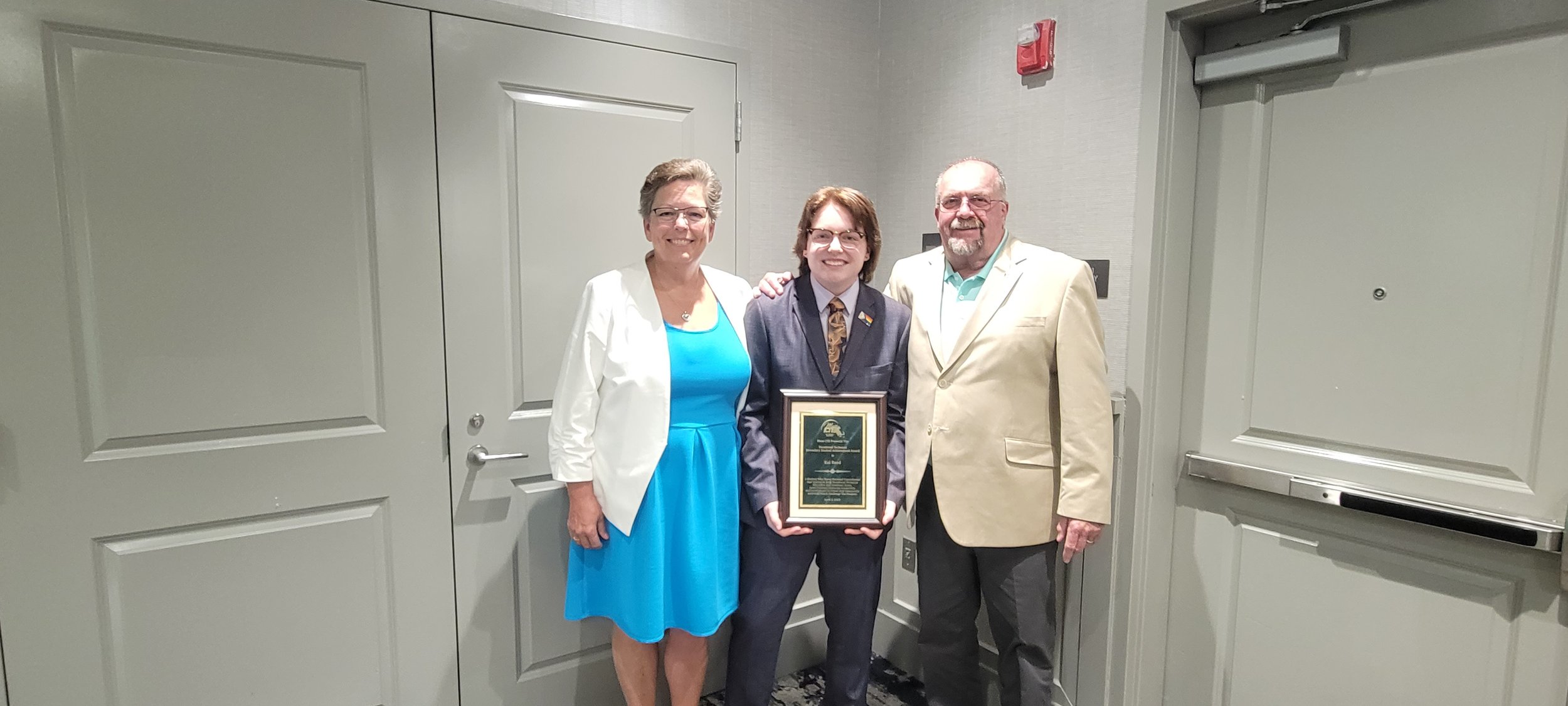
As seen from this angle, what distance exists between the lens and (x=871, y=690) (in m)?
2.38

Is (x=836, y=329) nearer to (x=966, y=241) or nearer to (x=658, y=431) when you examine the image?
(x=966, y=241)

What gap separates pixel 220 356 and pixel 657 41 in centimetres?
128

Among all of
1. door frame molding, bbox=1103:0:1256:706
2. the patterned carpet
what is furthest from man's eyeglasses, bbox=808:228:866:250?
the patterned carpet

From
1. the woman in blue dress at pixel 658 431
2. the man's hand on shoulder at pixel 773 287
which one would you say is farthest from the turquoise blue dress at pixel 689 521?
the man's hand on shoulder at pixel 773 287

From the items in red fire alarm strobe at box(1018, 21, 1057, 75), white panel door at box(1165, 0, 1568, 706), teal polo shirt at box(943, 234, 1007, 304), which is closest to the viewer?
white panel door at box(1165, 0, 1568, 706)

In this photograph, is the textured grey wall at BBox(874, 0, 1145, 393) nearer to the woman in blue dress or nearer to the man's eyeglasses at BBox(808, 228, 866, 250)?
the man's eyeglasses at BBox(808, 228, 866, 250)

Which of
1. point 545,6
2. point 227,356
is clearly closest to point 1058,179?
point 545,6

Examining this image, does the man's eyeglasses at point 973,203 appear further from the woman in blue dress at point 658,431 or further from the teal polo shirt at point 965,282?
the woman in blue dress at point 658,431

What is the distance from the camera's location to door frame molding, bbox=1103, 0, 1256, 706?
1792mm

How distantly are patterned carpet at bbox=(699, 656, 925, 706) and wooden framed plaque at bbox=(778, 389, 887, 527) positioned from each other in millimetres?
903

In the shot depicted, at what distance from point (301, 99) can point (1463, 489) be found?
252 centimetres

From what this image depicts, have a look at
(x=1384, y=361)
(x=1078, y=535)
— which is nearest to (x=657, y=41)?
(x=1078, y=535)

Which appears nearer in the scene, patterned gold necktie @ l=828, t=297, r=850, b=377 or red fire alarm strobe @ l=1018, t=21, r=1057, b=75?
patterned gold necktie @ l=828, t=297, r=850, b=377

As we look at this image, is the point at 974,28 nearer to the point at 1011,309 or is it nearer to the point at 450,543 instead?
the point at 1011,309
